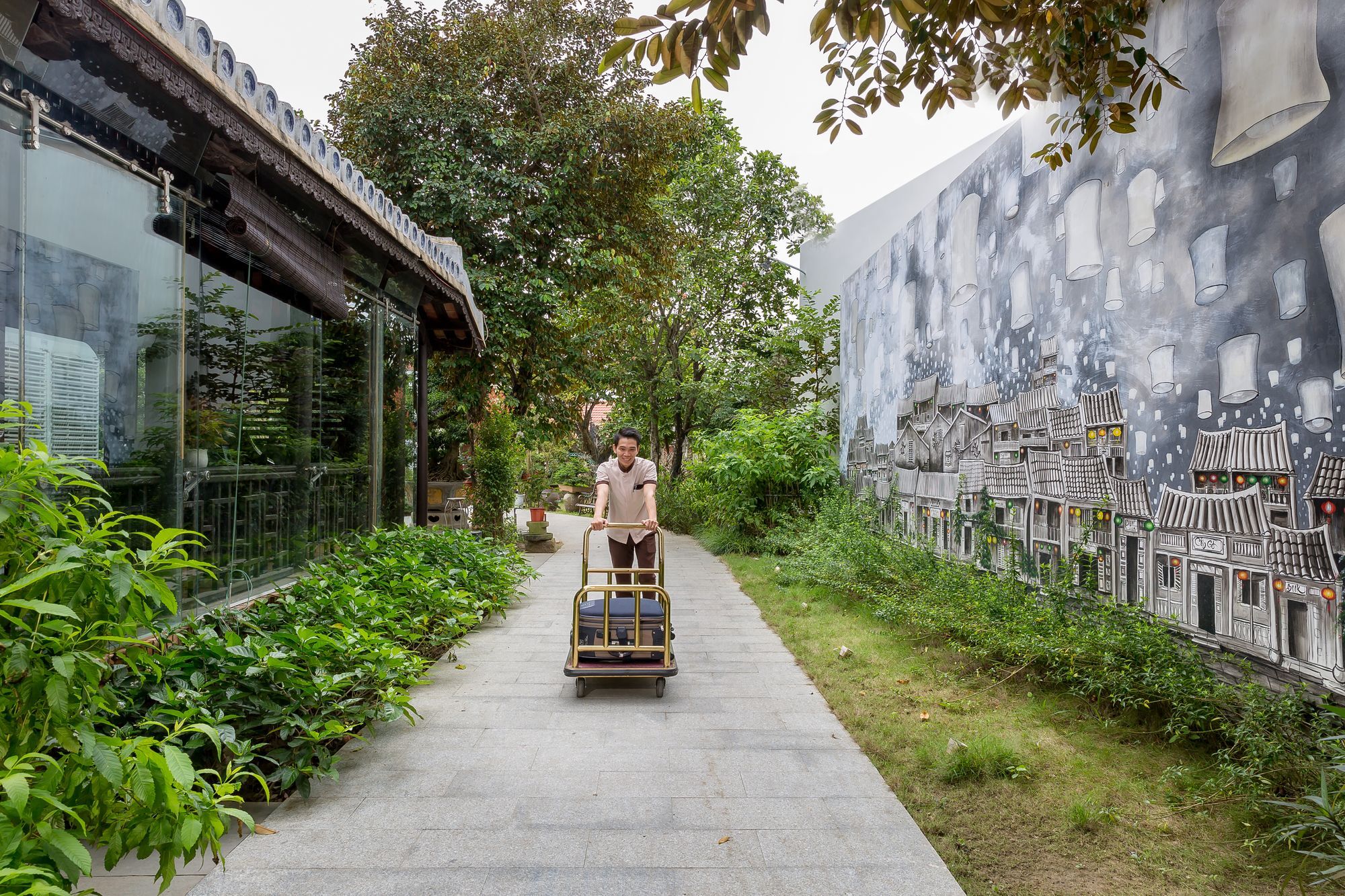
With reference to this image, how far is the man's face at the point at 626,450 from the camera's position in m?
5.71

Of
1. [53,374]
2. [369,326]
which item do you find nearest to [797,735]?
[53,374]

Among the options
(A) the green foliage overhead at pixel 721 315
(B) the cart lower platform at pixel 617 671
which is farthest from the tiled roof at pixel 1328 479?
(A) the green foliage overhead at pixel 721 315

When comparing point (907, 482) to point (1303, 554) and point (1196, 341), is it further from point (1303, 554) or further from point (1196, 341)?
point (1303, 554)

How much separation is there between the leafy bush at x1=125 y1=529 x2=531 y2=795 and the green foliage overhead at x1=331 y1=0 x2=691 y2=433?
26.9 ft

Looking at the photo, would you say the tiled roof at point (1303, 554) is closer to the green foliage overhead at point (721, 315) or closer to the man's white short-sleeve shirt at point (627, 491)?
the man's white short-sleeve shirt at point (627, 491)

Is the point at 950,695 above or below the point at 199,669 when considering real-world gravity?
below

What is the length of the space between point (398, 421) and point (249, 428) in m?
3.48

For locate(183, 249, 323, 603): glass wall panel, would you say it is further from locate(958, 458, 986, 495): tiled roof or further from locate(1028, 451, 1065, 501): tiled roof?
locate(958, 458, 986, 495): tiled roof

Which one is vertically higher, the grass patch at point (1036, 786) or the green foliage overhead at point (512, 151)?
the green foliage overhead at point (512, 151)

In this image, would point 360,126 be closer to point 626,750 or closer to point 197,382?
point 197,382

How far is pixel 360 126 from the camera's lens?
1238 cm

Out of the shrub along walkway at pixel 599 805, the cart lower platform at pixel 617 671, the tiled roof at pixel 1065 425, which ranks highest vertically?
the tiled roof at pixel 1065 425

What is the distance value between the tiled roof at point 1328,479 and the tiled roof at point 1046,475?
6.23 feet

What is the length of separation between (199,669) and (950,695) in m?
4.04
